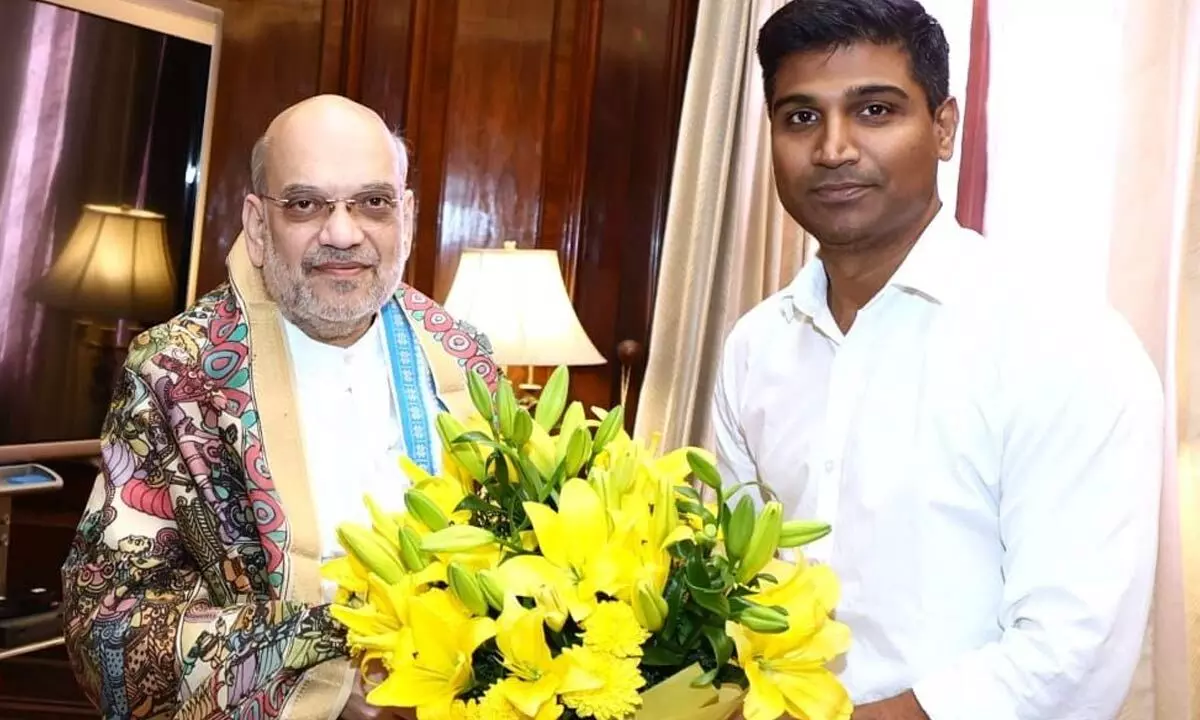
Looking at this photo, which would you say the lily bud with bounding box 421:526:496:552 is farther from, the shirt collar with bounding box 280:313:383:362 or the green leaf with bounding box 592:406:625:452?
the shirt collar with bounding box 280:313:383:362

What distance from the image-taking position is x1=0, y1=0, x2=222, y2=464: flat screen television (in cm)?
252

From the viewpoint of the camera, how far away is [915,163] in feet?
4.63

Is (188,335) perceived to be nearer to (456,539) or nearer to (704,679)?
(456,539)

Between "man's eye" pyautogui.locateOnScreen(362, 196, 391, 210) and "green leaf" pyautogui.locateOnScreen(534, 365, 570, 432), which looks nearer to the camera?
Answer: "green leaf" pyautogui.locateOnScreen(534, 365, 570, 432)

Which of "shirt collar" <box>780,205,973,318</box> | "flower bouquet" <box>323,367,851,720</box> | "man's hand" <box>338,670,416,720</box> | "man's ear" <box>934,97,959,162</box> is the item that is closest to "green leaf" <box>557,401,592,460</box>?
"flower bouquet" <box>323,367,851,720</box>

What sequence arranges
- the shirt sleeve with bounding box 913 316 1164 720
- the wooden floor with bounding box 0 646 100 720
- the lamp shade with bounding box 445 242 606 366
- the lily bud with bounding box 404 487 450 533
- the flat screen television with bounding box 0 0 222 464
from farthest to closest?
the lamp shade with bounding box 445 242 606 366 < the wooden floor with bounding box 0 646 100 720 < the flat screen television with bounding box 0 0 222 464 < the shirt sleeve with bounding box 913 316 1164 720 < the lily bud with bounding box 404 487 450 533

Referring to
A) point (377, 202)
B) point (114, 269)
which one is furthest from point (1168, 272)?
point (114, 269)

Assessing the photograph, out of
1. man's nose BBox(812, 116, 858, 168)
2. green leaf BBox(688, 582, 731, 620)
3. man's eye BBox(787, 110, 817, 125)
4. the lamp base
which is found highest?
man's eye BBox(787, 110, 817, 125)

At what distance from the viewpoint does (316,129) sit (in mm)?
1627

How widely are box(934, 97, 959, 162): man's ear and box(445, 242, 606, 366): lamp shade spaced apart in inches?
65.9

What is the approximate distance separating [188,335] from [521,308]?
1.54 meters

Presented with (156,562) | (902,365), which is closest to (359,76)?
(156,562)

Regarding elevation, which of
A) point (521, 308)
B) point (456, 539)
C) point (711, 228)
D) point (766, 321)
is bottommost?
point (456, 539)

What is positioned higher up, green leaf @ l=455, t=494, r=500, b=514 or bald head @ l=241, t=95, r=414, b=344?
bald head @ l=241, t=95, r=414, b=344
